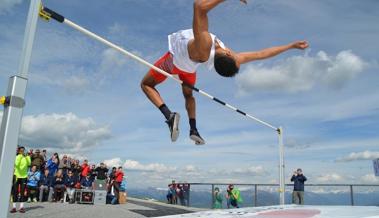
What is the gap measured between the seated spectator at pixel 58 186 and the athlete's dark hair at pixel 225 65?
8.18m

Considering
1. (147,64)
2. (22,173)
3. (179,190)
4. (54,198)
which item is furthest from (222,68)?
(179,190)

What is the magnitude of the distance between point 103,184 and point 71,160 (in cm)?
164

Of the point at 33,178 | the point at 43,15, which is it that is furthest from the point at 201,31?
the point at 33,178

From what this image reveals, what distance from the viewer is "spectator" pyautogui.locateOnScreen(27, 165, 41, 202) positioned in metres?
10.2

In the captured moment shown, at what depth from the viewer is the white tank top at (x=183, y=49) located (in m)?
4.38

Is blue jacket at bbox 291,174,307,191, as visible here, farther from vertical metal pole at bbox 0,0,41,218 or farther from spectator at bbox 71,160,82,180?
vertical metal pole at bbox 0,0,41,218

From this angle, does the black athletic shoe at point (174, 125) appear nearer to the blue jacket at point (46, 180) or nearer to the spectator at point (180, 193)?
the blue jacket at point (46, 180)

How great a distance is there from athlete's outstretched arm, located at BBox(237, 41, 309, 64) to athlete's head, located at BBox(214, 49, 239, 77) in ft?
0.59

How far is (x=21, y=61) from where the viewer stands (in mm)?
2686

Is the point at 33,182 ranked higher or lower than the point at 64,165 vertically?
lower

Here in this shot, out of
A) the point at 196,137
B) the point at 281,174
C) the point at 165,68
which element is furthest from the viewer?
the point at 281,174

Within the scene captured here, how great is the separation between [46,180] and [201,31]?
28.7ft

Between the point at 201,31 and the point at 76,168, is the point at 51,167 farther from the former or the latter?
the point at 201,31

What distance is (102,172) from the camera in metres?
11.5
